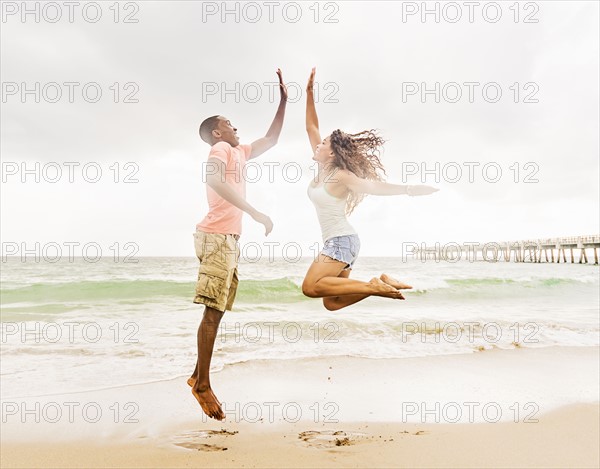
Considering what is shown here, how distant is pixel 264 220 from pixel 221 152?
41cm

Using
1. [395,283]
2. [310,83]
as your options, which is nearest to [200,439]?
[395,283]

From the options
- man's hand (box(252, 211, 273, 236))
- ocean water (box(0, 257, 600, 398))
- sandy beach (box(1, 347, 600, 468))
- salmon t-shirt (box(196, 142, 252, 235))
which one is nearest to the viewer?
man's hand (box(252, 211, 273, 236))

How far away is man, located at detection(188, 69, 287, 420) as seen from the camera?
240 cm

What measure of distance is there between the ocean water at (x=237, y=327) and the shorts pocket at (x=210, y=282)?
657 centimetres

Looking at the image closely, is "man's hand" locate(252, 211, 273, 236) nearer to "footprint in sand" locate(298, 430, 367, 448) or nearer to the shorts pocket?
the shorts pocket

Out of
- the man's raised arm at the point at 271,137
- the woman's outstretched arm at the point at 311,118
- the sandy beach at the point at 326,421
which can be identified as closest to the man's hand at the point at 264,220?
the man's raised arm at the point at 271,137

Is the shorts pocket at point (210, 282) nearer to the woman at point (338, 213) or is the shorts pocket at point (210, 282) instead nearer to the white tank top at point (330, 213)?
the woman at point (338, 213)

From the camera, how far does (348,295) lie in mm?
2656

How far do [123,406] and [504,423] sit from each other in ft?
18.4

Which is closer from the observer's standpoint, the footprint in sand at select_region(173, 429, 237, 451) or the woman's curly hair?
the woman's curly hair

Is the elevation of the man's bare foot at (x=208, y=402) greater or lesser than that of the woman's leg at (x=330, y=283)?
lesser

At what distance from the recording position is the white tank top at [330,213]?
8.55 ft

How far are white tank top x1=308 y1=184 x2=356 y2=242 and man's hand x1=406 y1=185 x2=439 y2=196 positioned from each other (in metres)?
0.36

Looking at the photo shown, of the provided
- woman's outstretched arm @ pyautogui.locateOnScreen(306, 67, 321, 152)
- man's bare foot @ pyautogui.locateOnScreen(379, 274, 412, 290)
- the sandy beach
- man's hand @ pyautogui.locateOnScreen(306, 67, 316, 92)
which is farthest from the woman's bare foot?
the sandy beach
